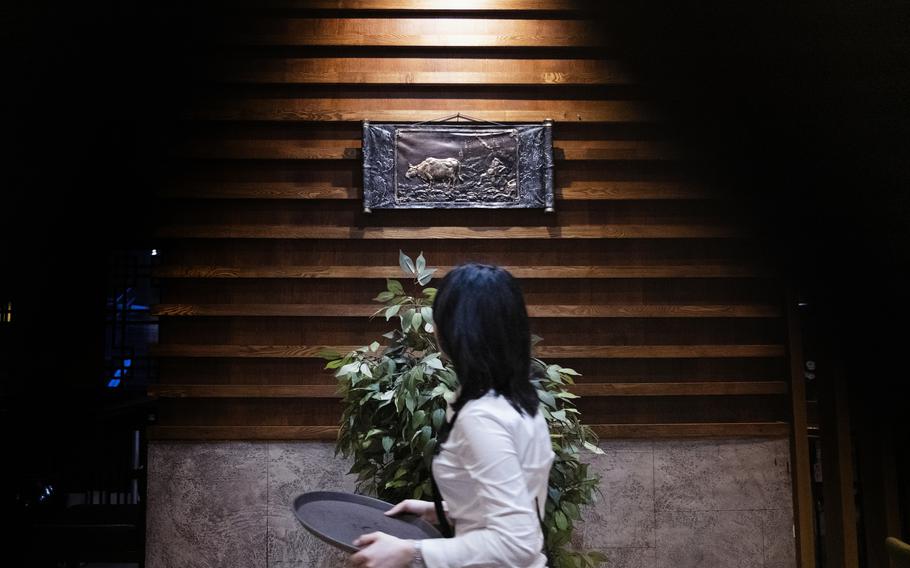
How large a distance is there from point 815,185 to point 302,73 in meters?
2.65

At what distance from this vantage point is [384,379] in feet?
8.23

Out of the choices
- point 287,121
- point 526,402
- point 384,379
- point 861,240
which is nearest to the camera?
point 526,402

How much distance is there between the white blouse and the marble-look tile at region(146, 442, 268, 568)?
2188 mm

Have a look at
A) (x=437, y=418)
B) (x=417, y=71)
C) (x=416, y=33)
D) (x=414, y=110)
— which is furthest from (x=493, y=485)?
(x=416, y=33)

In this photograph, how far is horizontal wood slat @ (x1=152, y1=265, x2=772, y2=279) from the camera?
10.6 feet

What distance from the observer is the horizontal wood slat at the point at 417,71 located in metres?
3.29

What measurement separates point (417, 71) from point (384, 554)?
8.75 feet

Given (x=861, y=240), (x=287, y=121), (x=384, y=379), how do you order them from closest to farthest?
(x=384, y=379) < (x=861, y=240) < (x=287, y=121)

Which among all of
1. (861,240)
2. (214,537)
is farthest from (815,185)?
(214,537)

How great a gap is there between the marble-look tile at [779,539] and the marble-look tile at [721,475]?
0.17 ft

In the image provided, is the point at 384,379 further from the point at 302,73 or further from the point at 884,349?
the point at 884,349

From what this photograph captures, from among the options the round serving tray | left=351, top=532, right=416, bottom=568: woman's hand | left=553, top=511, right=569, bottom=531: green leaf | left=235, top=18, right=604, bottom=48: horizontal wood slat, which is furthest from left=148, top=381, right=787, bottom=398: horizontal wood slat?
left=351, top=532, right=416, bottom=568: woman's hand

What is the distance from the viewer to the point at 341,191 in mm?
3277

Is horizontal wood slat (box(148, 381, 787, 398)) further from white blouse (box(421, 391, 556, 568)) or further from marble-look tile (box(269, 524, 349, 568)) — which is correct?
white blouse (box(421, 391, 556, 568))
